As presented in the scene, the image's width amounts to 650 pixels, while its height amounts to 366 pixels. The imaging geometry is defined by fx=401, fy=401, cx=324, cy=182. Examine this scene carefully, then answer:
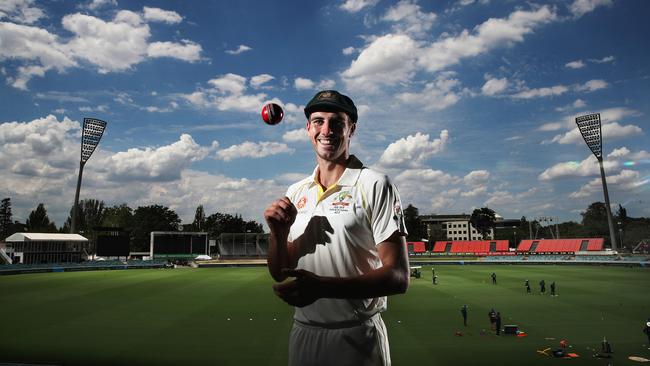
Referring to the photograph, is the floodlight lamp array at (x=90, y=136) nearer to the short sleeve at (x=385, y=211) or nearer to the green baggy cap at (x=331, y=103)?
the green baggy cap at (x=331, y=103)

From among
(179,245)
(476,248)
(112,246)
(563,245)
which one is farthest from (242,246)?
(563,245)

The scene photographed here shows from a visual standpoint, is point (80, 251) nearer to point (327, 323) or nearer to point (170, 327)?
point (170, 327)

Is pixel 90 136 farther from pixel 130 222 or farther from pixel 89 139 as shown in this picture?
pixel 130 222

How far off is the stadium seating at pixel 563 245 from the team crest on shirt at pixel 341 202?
9154 cm

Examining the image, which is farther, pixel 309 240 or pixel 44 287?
pixel 44 287

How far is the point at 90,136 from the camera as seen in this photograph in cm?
7581

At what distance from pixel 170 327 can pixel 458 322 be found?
620 inches

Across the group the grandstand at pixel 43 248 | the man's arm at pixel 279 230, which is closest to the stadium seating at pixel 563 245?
the grandstand at pixel 43 248

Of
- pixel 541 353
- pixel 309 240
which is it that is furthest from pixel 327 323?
pixel 541 353

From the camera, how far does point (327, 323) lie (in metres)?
2.72

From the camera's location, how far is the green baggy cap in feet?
9.23

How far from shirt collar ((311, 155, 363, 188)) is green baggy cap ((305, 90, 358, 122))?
33cm

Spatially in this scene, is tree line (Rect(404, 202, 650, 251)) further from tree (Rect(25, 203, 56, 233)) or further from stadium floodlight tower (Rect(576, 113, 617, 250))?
tree (Rect(25, 203, 56, 233))

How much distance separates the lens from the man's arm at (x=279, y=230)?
2621mm
